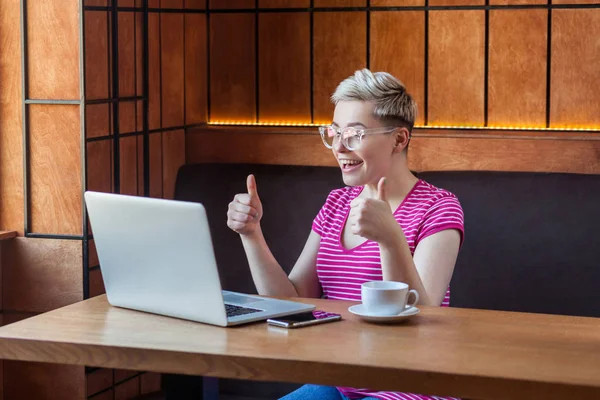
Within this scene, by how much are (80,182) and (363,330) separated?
4.93ft

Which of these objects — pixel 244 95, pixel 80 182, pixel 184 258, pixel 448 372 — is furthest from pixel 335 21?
pixel 448 372

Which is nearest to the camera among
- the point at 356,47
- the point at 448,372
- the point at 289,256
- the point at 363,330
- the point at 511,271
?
the point at 448,372

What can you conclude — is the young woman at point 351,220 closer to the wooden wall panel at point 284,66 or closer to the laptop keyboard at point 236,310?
the laptop keyboard at point 236,310

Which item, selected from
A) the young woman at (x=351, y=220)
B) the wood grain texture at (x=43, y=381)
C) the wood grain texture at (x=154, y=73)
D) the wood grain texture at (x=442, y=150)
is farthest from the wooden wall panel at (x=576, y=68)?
the wood grain texture at (x=43, y=381)

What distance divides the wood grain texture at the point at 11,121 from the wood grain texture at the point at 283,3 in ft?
3.38

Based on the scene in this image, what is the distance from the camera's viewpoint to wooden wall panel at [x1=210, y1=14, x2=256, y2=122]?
3.85 metres

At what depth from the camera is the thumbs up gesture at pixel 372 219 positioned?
2.07 m

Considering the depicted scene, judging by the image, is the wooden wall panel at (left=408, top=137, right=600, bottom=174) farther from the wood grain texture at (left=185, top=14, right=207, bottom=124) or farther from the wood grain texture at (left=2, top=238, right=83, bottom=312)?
the wood grain texture at (left=2, top=238, right=83, bottom=312)

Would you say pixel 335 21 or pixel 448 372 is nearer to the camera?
pixel 448 372

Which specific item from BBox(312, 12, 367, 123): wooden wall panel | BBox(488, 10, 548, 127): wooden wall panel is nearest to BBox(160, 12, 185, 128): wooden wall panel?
BBox(312, 12, 367, 123): wooden wall panel

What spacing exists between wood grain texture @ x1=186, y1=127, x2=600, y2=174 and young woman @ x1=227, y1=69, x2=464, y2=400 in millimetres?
954

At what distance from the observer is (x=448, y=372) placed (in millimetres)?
1635

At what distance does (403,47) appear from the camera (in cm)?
364

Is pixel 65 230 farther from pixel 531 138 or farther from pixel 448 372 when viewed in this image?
pixel 448 372
